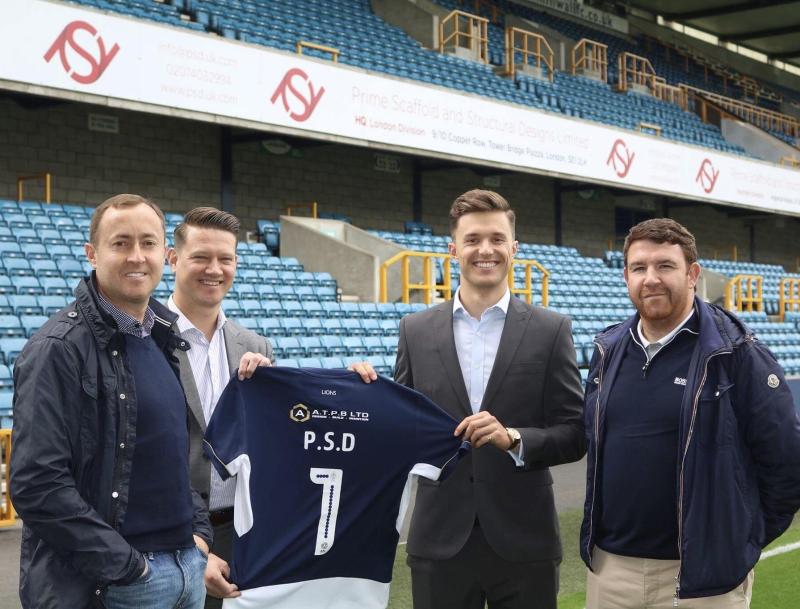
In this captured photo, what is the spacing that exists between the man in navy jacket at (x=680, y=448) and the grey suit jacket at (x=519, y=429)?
13 cm

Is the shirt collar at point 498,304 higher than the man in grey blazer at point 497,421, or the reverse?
the shirt collar at point 498,304

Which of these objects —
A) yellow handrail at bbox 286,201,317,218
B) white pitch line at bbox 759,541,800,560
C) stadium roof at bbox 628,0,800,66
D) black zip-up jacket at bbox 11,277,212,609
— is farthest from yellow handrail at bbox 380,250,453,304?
stadium roof at bbox 628,0,800,66

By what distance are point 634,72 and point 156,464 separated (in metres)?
26.8

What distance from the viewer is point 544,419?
10.3 ft

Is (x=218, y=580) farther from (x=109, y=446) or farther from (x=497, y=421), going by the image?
(x=497, y=421)

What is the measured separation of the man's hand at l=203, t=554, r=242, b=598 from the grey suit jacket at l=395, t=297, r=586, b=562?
2.03ft

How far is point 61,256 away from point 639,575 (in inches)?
373

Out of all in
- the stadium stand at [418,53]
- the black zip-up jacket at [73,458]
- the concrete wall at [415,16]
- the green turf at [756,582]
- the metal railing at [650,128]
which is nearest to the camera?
the black zip-up jacket at [73,458]

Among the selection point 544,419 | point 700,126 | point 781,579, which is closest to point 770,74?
point 700,126

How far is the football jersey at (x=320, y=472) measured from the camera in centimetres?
304

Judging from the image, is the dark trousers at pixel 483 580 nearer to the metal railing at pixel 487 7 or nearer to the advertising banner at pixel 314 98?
the advertising banner at pixel 314 98

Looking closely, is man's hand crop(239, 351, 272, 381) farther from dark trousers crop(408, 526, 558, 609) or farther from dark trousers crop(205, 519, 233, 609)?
dark trousers crop(408, 526, 558, 609)

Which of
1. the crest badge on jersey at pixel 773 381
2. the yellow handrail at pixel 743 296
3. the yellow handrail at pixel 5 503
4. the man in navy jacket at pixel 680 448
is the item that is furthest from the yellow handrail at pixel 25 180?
the yellow handrail at pixel 743 296

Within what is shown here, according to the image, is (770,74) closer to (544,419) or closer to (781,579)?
(781,579)
